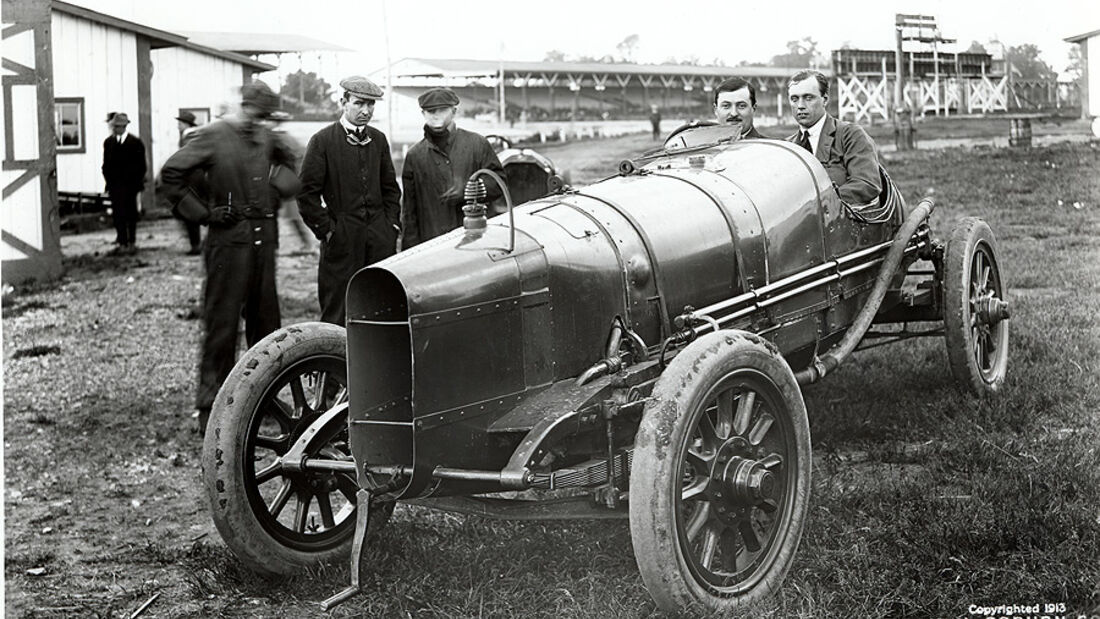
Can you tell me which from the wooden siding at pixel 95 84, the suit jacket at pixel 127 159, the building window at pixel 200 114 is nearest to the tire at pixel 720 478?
the suit jacket at pixel 127 159

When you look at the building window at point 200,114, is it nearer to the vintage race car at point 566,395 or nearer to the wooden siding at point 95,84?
the wooden siding at point 95,84

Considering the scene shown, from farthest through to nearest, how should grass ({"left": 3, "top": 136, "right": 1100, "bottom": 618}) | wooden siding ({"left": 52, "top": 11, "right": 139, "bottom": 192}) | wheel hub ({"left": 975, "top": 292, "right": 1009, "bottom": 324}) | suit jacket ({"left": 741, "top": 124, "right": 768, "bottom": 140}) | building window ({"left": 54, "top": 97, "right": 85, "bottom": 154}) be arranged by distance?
building window ({"left": 54, "top": 97, "right": 85, "bottom": 154}) → wooden siding ({"left": 52, "top": 11, "right": 139, "bottom": 192}) → wheel hub ({"left": 975, "top": 292, "right": 1009, "bottom": 324}) → suit jacket ({"left": 741, "top": 124, "right": 768, "bottom": 140}) → grass ({"left": 3, "top": 136, "right": 1100, "bottom": 618})

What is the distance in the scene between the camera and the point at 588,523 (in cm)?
428

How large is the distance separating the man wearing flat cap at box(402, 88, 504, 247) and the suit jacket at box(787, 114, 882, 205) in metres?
1.93

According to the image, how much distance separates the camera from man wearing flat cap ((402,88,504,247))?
6355 millimetres

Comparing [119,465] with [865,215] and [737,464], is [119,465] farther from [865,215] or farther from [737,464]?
[865,215]

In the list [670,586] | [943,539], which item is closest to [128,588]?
[670,586]

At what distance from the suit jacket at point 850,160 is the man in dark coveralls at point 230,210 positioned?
115 inches

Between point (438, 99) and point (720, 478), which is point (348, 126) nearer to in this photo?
point (438, 99)

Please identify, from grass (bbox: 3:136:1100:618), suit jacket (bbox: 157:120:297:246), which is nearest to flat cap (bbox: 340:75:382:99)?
suit jacket (bbox: 157:120:297:246)

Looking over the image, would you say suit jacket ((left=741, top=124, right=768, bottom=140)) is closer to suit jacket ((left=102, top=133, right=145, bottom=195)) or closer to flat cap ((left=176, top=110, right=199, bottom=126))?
flat cap ((left=176, top=110, right=199, bottom=126))

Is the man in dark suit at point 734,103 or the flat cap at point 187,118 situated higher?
the flat cap at point 187,118

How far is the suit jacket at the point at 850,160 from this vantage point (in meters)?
5.34

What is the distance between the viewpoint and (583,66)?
3862cm
